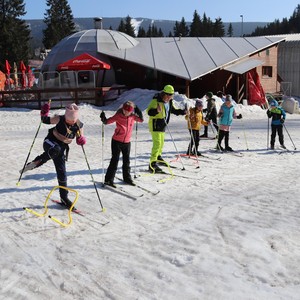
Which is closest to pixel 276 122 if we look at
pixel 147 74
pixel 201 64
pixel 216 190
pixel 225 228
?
pixel 216 190

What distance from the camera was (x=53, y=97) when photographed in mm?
22297

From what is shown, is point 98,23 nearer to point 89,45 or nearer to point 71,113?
point 89,45

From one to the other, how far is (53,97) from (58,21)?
5786 centimetres

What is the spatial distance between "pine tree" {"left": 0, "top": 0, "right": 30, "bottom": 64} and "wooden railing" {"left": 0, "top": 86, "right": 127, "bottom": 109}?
129 feet

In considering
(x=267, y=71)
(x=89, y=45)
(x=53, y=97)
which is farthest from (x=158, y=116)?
(x=267, y=71)

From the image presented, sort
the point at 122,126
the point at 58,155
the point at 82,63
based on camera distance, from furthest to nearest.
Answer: the point at 82,63
the point at 122,126
the point at 58,155

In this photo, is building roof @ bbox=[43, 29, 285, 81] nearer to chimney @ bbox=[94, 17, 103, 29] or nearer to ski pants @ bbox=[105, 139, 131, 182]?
chimney @ bbox=[94, 17, 103, 29]

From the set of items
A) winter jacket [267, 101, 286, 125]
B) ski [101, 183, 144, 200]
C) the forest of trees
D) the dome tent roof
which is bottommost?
ski [101, 183, 144, 200]

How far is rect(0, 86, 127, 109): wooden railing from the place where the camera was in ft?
70.9

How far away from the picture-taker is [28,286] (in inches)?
155

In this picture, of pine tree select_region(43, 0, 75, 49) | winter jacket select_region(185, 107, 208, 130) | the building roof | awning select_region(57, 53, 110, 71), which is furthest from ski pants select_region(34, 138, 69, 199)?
pine tree select_region(43, 0, 75, 49)

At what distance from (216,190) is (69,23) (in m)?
74.8

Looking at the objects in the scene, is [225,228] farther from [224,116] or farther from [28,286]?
[224,116]

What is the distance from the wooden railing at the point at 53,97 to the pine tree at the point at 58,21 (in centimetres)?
5399
